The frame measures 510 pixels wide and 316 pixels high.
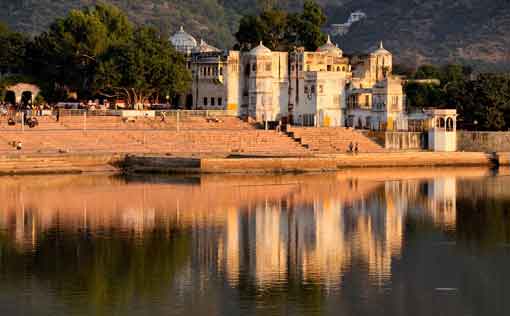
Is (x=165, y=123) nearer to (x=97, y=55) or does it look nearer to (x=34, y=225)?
(x=97, y=55)

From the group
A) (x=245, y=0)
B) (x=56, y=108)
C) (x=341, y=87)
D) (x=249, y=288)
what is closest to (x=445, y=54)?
(x=245, y=0)

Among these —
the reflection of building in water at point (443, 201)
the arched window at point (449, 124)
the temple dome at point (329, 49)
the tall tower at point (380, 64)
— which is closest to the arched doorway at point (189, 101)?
the temple dome at point (329, 49)

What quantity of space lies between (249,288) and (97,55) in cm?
4871

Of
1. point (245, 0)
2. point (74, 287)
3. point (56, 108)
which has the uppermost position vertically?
point (245, 0)

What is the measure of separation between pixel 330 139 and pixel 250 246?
A: 32.6m

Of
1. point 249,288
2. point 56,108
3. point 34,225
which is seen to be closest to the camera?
point 249,288

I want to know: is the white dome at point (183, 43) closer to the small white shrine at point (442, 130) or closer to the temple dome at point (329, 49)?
the temple dome at point (329, 49)

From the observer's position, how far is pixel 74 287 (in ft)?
120

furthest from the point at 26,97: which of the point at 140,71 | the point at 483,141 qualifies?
the point at 483,141

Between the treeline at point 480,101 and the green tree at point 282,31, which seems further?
the green tree at point 282,31

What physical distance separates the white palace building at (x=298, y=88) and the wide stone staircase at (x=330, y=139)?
392 cm

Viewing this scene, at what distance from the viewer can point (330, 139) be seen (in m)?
75.8

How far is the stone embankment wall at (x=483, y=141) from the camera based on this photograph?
263 ft

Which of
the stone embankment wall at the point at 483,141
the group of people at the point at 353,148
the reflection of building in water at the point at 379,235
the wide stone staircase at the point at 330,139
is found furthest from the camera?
the stone embankment wall at the point at 483,141
